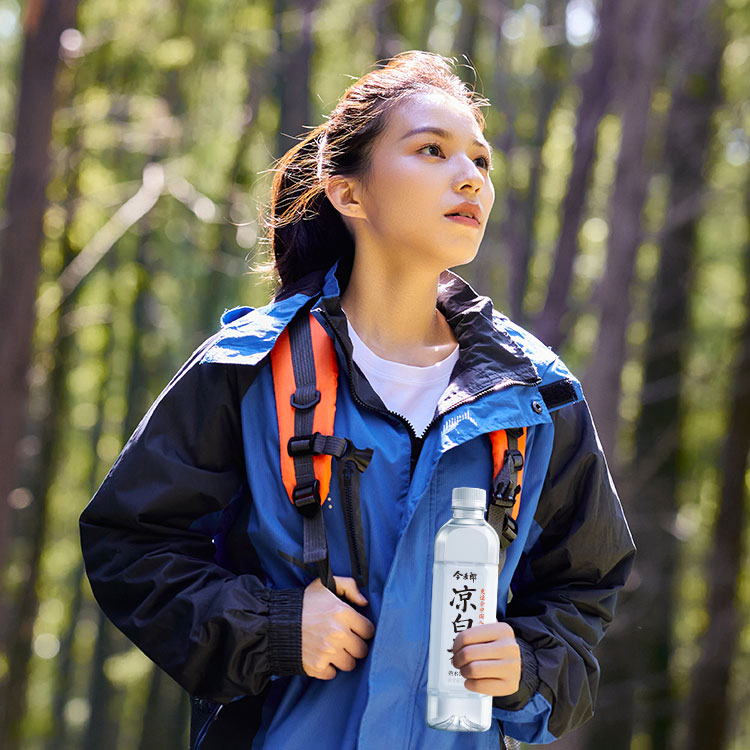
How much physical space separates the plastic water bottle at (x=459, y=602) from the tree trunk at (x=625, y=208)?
615cm

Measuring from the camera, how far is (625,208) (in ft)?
27.8

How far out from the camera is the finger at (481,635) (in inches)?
88.1

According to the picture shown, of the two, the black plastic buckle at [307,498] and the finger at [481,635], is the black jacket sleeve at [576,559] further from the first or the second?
the black plastic buckle at [307,498]

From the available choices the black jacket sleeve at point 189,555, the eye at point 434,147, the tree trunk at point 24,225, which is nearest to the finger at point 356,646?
the black jacket sleeve at point 189,555

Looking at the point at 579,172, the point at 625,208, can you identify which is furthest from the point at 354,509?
the point at 579,172

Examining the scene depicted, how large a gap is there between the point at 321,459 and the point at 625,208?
654 centimetres

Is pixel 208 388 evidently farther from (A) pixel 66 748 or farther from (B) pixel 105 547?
(A) pixel 66 748

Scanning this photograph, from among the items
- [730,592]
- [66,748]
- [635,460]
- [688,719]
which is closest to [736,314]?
[635,460]

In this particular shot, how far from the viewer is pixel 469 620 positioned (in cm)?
227

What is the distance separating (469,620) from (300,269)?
125 cm

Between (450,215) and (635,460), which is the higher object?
(450,215)

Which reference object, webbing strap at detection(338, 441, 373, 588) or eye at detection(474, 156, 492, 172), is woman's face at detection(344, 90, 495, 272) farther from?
webbing strap at detection(338, 441, 373, 588)

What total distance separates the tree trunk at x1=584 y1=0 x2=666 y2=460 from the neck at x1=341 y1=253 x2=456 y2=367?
5.55 meters

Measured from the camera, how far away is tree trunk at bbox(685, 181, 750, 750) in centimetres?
1362
